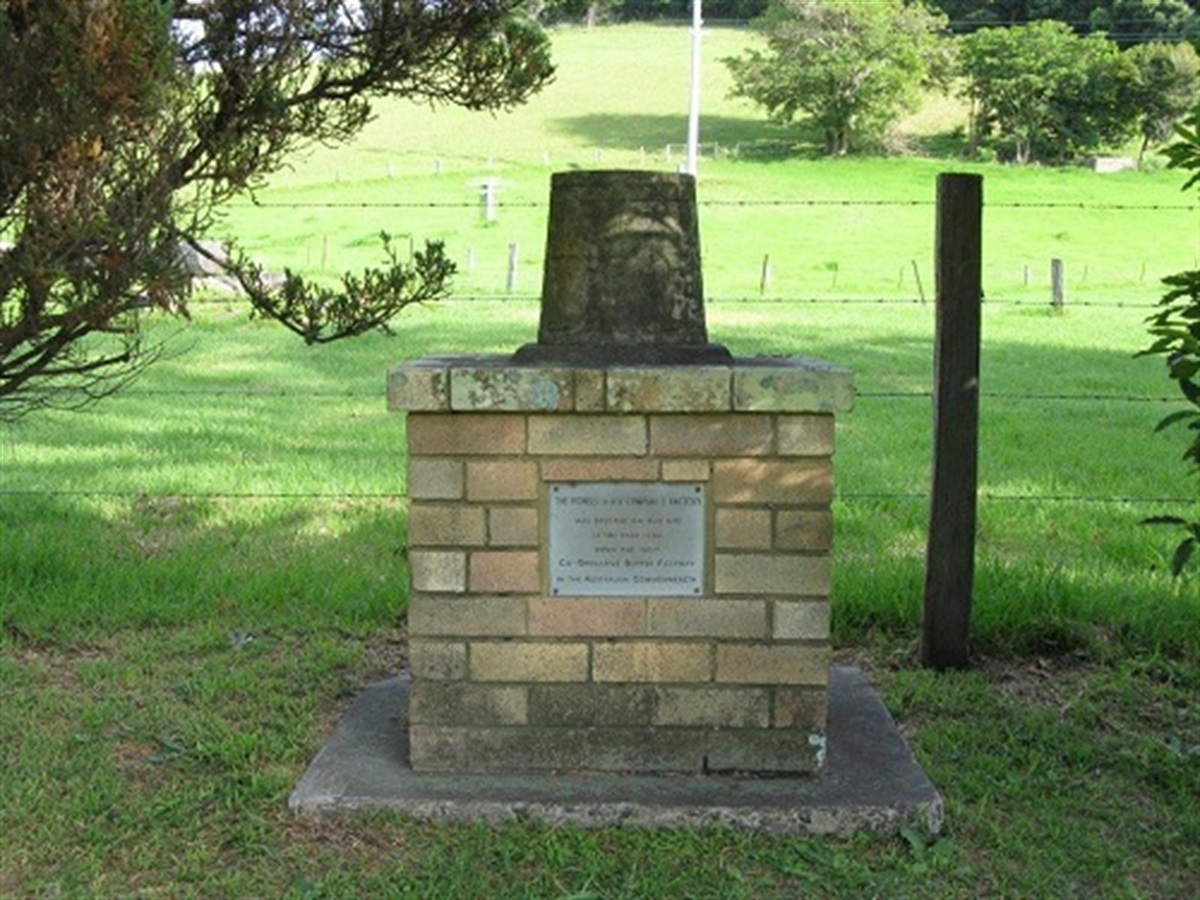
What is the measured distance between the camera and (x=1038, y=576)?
5.78 m

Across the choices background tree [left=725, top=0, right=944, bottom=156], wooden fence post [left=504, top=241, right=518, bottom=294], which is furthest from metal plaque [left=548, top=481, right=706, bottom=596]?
background tree [left=725, top=0, right=944, bottom=156]

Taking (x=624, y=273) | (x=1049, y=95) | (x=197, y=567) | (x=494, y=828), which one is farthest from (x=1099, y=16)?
(x=494, y=828)

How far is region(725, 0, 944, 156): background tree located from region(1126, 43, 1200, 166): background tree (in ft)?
26.7

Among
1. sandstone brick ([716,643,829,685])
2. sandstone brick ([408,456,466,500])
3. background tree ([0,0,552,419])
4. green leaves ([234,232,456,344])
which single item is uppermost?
background tree ([0,0,552,419])

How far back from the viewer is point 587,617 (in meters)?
4.10

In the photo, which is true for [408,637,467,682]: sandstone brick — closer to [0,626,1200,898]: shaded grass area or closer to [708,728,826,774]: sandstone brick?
[0,626,1200,898]: shaded grass area

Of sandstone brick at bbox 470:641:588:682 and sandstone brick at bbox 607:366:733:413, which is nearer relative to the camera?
sandstone brick at bbox 607:366:733:413

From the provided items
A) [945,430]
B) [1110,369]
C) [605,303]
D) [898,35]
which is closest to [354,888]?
[605,303]

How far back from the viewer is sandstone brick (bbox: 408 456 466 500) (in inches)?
160

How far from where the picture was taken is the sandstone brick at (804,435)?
13.1ft

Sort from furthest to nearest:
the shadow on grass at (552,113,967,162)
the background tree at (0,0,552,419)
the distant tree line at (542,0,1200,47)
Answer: the distant tree line at (542,0,1200,47) → the shadow on grass at (552,113,967,162) → the background tree at (0,0,552,419)

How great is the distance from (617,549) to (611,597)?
0.15m

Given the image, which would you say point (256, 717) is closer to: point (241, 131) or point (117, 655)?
point (117, 655)

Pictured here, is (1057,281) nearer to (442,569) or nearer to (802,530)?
(802,530)
